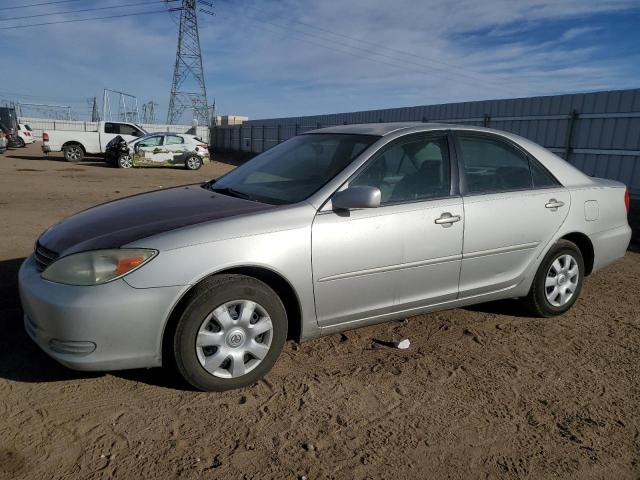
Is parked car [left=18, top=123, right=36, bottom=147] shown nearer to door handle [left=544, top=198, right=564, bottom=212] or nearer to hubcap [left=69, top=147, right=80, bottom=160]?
hubcap [left=69, top=147, right=80, bottom=160]

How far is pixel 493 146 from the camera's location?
3.97m

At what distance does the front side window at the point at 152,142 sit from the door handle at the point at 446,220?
58.6ft

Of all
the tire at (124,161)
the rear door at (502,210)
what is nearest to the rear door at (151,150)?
the tire at (124,161)

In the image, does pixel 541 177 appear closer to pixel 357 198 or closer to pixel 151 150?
pixel 357 198

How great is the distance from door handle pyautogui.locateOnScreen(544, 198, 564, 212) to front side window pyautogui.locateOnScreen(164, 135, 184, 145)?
17.8m

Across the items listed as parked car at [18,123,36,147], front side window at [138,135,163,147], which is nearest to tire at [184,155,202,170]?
front side window at [138,135,163,147]

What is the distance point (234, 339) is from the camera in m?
2.84

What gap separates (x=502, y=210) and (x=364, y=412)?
1.89 meters

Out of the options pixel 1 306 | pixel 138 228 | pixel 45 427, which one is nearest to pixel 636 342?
pixel 138 228

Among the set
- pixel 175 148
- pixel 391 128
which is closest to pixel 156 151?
pixel 175 148

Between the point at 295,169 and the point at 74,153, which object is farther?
the point at 74,153

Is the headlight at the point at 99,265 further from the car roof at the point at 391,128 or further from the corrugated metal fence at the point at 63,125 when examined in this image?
the corrugated metal fence at the point at 63,125

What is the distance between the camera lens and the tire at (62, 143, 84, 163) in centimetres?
2072

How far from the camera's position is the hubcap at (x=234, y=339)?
2.78 m
